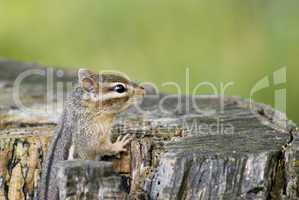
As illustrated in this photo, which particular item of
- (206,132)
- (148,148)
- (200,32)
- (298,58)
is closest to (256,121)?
(206,132)

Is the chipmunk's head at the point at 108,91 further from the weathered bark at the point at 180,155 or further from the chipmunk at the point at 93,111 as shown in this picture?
the weathered bark at the point at 180,155

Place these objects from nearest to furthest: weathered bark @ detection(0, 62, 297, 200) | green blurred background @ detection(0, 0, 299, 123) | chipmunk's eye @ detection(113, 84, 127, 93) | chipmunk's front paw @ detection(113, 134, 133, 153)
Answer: weathered bark @ detection(0, 62, 297, 200) → chipmunk's front paw @ detection(113, 134, 133, 153) → chipmunk's eye @ detection(113, 84, 127, 93) → green blurred background @ detection(0, 0, 299, 123)

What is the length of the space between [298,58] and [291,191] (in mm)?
3988

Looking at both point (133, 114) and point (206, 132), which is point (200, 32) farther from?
point (206, 132)

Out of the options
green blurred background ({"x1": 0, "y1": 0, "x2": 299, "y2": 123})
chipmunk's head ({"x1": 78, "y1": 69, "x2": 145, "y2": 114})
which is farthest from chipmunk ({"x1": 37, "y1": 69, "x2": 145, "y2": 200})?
green blurred background ({"x1": 0, "y1": 0, "x2": 299, "y2": 123})

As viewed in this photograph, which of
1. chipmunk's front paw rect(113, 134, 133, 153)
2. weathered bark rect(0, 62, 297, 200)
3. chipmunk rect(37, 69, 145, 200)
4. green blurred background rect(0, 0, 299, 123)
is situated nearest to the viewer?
weathered bark rect(0, 62, 297, 200)

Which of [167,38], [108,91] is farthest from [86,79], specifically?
[167,38]

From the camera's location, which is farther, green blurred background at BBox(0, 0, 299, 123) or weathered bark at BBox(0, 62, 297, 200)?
green blurred background at BBox(0, 0, 299, 123)

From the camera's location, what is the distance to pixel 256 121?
4.62 meters

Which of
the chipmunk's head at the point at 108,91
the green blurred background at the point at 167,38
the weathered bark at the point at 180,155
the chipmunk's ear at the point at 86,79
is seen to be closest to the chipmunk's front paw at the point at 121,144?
the weathered bark at the point at 180,155

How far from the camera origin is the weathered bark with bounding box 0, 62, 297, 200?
12.0ft

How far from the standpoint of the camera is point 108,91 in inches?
195

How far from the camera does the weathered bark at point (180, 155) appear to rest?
3662mm

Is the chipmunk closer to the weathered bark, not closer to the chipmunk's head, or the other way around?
the chipmunk's head
